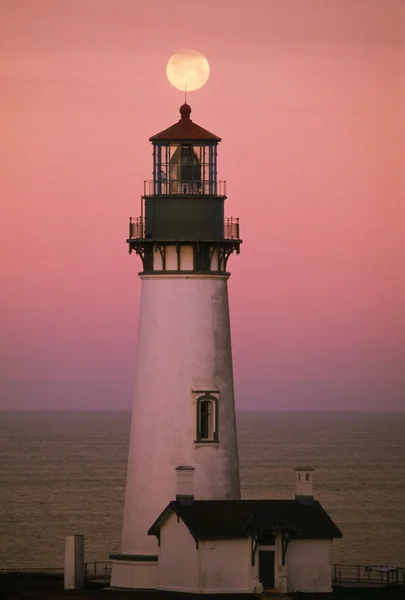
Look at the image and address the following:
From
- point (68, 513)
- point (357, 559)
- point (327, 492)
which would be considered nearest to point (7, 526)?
point (68, 513)

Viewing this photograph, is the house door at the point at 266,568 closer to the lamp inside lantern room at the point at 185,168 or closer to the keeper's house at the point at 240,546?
the keeper's house at the point at 240,546

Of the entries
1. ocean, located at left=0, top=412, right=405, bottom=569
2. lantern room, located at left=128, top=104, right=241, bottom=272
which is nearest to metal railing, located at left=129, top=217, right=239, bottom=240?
lantern room, located at left=128, top=104, right=241, bottom=272

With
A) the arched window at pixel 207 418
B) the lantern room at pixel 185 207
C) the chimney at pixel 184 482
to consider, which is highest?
the lantern room at pixel 185 207

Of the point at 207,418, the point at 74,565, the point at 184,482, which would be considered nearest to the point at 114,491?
the point at 74,565

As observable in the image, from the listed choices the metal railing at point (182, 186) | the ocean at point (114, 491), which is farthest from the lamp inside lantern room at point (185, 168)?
the ocean at point (114, 491)

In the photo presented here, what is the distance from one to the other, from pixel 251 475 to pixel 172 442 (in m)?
86.7

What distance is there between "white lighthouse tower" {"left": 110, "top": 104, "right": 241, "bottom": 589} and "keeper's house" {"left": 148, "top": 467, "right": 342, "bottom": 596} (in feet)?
3.50

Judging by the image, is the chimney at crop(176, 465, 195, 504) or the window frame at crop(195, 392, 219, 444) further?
the window frame at crop(195, 392, 219, 444)

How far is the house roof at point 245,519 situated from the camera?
134 feet

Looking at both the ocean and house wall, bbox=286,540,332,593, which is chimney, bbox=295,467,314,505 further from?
the ocean

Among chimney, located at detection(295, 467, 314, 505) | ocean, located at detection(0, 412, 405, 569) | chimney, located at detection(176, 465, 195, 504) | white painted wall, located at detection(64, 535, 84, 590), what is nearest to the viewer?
chimney, located at detection(176, 465, 195, 504)

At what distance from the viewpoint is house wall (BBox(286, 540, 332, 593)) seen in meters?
41.5

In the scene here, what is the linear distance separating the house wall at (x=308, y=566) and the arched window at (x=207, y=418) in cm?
350

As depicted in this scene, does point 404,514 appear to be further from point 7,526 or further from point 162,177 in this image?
point 162,177
